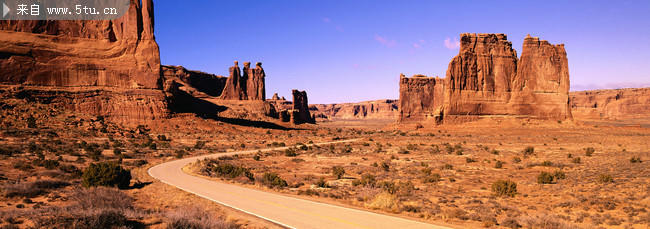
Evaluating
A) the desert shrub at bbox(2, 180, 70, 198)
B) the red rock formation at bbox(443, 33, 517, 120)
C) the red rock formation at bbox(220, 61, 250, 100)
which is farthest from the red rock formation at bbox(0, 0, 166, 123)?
the red rock formation at bbox(443, 33, 517, 120)

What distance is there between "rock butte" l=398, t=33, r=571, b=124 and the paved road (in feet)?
222

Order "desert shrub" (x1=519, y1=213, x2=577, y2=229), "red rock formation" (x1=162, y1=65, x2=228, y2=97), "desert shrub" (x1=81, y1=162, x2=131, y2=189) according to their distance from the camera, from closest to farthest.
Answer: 1. "desert shrub" (x1=519, y1=213, x2=577, y2=229)
2. "desert shrub" (x1=81, y1=162, x2=131, y2=189)
3. "red rock formation" (x1=162, y1=65, x2=228, y2=97)

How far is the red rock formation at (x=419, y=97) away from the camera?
11394 centimetres

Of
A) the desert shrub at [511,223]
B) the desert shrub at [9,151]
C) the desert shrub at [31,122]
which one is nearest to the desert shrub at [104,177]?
the desert shrub at [9,151]

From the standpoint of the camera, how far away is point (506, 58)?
78.1 m

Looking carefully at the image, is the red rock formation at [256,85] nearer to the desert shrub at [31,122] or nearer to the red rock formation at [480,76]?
the red rock formation at [480,76]

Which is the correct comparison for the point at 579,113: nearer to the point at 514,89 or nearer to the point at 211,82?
the point at 514,89

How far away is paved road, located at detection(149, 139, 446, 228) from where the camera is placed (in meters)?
11.0

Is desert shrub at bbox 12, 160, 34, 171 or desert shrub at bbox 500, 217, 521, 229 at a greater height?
desert shrub at bbox 12, 160, 34, 171

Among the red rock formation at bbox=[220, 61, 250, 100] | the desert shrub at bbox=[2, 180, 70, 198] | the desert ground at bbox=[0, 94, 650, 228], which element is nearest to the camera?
the desert ground at bbox=[0, 94, 650, 228]

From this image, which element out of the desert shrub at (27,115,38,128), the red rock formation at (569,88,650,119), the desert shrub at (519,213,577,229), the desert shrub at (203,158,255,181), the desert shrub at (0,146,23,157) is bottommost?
the desert shrub at (203,158,255,181)

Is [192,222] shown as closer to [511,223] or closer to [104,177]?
[511,223]

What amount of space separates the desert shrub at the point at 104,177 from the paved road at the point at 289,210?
2.39 m

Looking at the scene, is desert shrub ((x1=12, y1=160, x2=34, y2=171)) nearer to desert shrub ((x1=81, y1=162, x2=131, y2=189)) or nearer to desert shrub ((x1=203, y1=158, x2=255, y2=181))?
desert shrub ((x1=81, y1=162, x2=131, y2=189))
